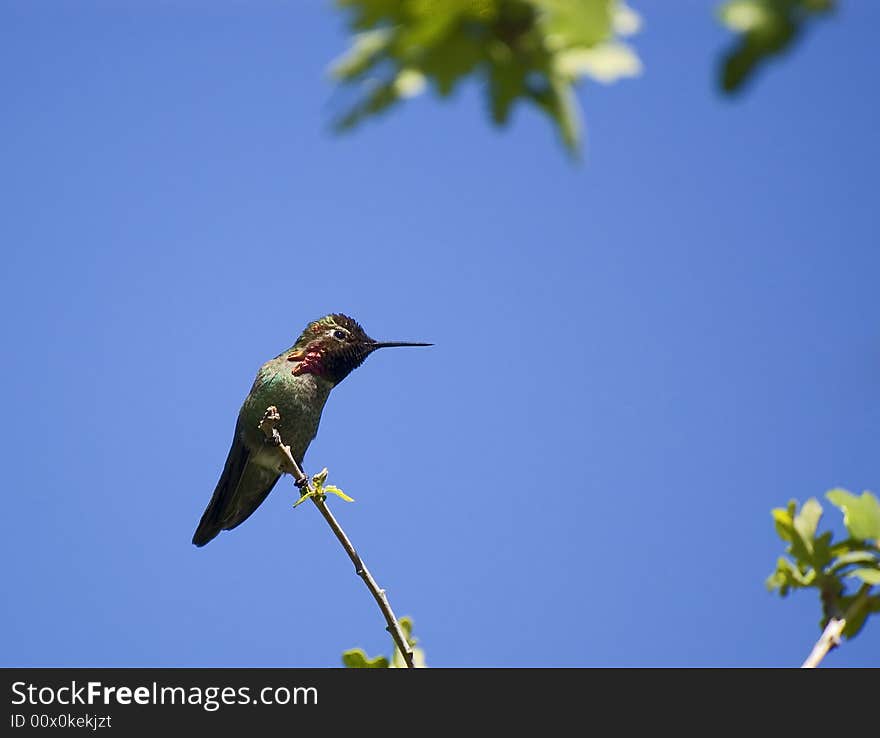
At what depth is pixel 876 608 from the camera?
277 cm

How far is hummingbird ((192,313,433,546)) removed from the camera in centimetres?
855

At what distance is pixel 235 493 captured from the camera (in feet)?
28.6

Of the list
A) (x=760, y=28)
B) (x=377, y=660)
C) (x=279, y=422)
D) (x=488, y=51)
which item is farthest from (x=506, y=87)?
(x=279, y=422)

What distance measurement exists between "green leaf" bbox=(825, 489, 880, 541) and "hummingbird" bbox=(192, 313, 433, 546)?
245 inches

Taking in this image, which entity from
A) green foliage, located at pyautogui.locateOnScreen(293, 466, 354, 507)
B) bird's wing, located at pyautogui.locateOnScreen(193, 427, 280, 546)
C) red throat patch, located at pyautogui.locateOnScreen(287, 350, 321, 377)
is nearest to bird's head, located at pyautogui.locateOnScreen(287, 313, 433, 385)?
red throat patch, located at pyautogui.locateOnScreen(287, 350, 321, 377)

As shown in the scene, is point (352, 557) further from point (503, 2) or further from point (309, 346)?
point (309, 346)

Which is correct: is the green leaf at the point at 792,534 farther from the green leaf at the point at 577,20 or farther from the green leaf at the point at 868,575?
the green leaf at the point at 577,20

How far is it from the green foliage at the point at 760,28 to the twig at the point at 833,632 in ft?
6.11

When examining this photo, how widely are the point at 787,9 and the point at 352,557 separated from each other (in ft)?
11.8

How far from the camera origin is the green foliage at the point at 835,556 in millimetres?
2688

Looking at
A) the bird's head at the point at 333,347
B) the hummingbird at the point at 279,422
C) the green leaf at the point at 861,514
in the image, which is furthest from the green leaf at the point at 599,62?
the bird's head at the point at 333,347

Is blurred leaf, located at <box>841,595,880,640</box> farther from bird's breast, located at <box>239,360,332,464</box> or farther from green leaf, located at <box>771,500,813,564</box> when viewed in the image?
bird's breast, located at <box>239,360,332,464</box>

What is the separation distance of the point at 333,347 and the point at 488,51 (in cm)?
766
